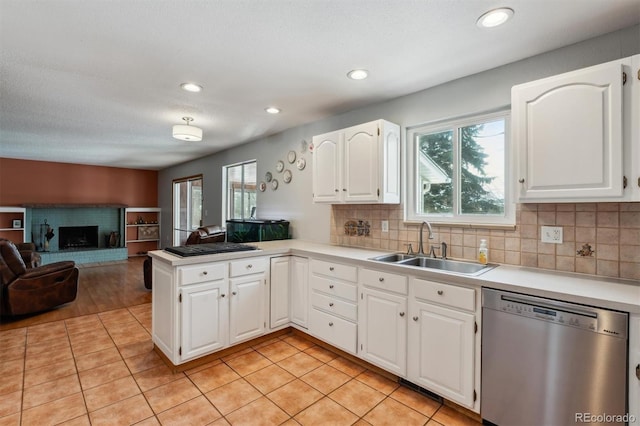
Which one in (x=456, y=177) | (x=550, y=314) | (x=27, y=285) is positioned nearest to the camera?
(x=550, y=314)

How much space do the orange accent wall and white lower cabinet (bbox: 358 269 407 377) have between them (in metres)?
7.66

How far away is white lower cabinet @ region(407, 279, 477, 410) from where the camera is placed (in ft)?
6.07

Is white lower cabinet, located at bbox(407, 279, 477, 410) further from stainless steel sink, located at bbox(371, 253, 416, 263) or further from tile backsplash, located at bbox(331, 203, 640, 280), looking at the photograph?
tile backsplash, located at bbox(331, 203, 640, 280)

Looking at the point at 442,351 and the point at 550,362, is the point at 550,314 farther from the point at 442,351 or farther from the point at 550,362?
the point at 442,351

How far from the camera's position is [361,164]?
2816mm

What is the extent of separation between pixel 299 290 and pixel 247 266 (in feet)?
1.92

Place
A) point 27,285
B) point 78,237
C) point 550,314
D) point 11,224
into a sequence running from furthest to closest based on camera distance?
point 78,237 → point 11,224 → point 27,285 → point 550,314

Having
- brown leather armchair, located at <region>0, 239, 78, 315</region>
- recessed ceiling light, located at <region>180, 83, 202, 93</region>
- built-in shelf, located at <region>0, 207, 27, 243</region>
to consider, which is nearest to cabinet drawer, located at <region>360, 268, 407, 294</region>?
recessed ceiling light, located at <region>180, 83, 202, 93</region>

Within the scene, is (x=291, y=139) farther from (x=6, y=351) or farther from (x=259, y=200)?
(x=6, y=351)

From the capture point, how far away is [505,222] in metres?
2.29

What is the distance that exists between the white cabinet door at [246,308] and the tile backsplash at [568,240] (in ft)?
4.89

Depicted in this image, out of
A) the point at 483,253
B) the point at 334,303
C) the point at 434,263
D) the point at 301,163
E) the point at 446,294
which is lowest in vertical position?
the point at 334,303

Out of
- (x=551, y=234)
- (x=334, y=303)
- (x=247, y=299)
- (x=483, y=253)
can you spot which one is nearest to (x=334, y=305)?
(x=334, y=303)

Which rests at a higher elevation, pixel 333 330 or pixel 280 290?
pixel 280 290
